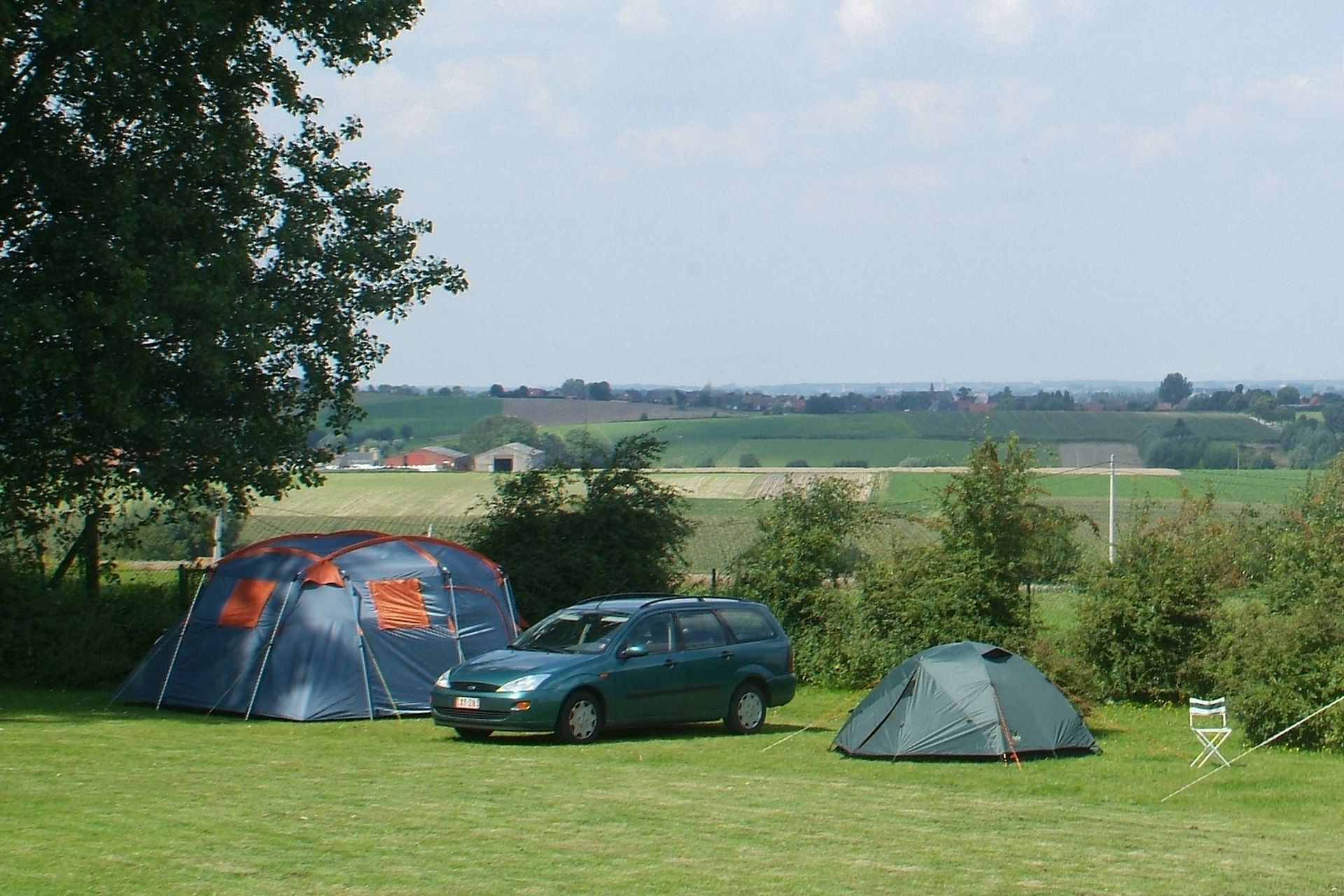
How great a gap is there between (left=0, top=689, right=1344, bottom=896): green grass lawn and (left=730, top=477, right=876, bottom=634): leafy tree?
23.7 ft

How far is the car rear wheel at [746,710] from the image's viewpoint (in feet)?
54.5

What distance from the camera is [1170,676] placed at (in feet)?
65.8

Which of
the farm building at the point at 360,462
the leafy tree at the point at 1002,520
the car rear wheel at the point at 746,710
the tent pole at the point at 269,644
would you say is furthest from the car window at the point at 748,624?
the farm building at the point at 360,462

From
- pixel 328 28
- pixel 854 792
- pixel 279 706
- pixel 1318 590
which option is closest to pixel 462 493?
pixel 328 28

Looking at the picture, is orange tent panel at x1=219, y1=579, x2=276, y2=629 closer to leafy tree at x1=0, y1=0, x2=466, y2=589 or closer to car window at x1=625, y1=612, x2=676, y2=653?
leafy tree at x1=0, y1=0, x2=466, y2=589

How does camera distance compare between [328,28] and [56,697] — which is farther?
[328,28]

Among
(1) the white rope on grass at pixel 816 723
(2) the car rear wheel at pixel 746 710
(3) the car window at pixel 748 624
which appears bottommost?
(1) the white rope on grass at pixel 816 723

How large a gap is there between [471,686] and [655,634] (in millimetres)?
2166

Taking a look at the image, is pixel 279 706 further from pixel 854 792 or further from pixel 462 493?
pixel 462 493

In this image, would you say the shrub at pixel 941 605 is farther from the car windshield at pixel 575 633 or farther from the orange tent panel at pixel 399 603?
the orange tent panel at pixel 399 603

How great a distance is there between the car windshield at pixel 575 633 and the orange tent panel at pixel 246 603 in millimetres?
3636

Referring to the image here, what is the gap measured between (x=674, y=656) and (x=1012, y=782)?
4135 mm

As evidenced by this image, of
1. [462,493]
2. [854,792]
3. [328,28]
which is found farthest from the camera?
[462,493]

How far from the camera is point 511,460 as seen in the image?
116 feet
